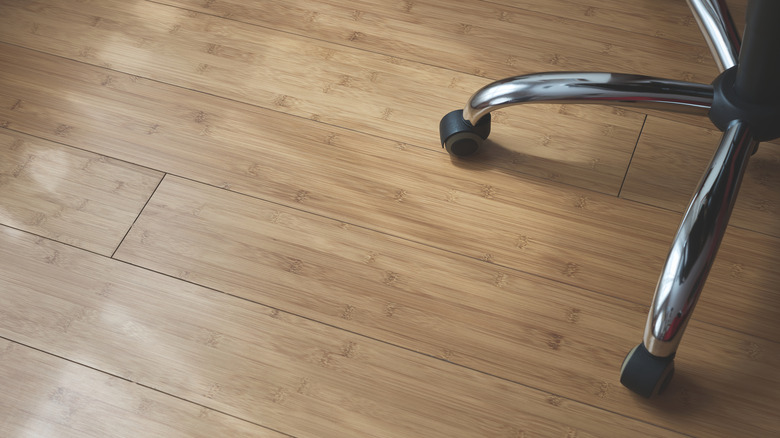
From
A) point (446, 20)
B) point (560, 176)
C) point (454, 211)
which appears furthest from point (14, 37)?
point (560, 176)

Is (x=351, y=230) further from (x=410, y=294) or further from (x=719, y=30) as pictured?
(x=719, y=30)

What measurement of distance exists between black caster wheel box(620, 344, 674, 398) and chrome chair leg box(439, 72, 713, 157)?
351mm

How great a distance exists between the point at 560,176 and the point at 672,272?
1.15 ft

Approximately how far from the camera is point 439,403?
3.29 feet

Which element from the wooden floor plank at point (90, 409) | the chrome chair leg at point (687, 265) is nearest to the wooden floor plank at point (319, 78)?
the chrome chair leg at point (687, 265)

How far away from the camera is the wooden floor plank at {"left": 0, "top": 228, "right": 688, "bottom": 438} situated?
991mm

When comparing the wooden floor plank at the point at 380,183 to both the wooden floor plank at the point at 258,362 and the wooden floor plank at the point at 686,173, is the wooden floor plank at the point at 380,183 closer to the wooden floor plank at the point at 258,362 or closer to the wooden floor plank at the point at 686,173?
the wooden floor plank at the point at 686,173

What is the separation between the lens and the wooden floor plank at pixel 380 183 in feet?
3.62

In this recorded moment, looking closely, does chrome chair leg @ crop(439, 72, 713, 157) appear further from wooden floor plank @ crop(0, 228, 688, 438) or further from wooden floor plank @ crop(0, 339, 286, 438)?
wooden floor plank @ crop(0, 339, 286, 438)

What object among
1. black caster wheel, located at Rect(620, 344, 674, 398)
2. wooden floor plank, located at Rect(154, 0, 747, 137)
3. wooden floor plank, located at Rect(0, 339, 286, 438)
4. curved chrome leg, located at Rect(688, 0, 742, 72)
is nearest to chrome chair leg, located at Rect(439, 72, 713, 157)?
curved chrome leg, located at Rect(688, 0, 742, 72)

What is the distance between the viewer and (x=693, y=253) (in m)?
0.88

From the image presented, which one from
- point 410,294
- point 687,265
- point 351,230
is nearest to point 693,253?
point 687,265

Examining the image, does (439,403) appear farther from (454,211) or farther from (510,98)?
(510,98)

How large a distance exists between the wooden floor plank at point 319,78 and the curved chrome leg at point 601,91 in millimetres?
164
